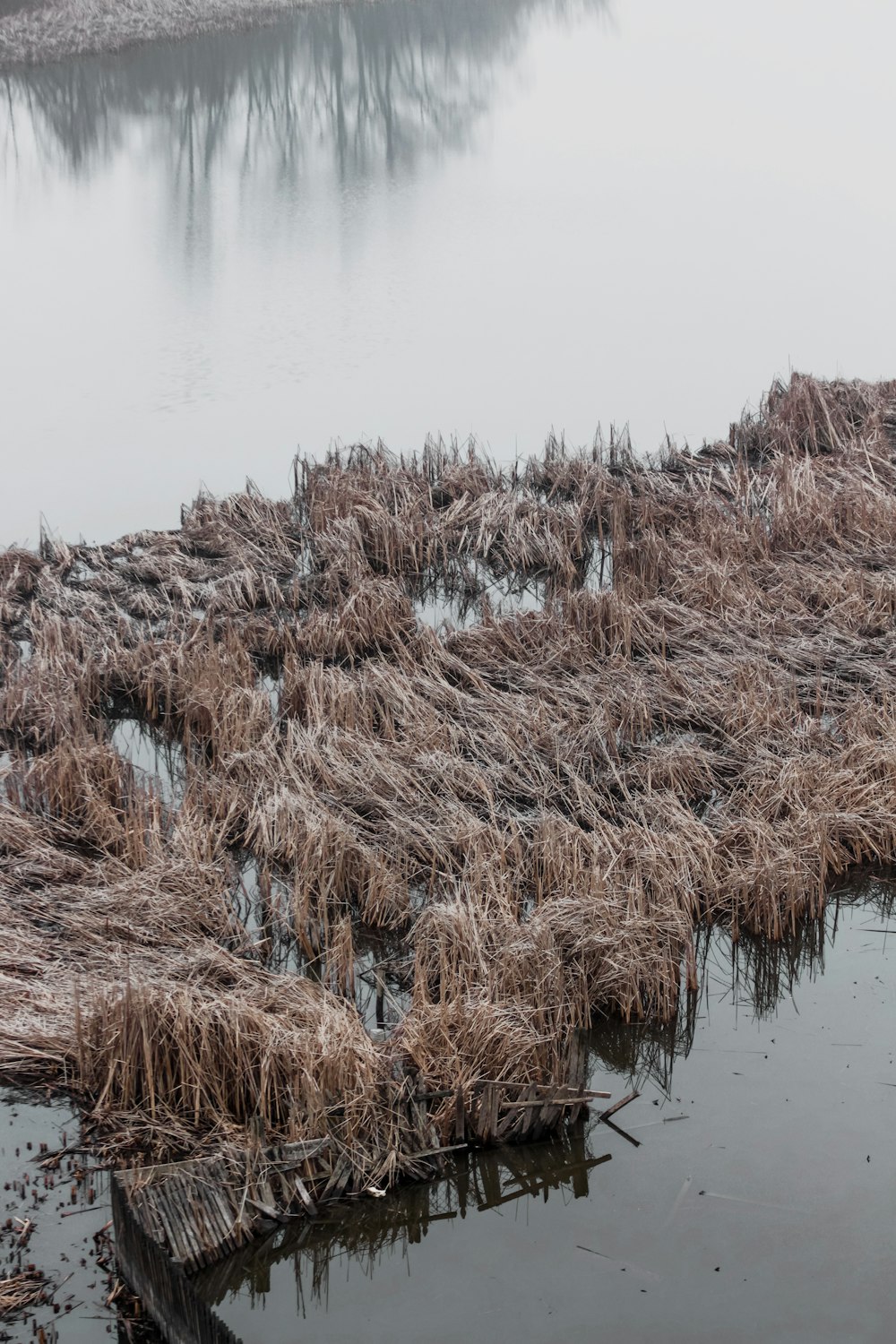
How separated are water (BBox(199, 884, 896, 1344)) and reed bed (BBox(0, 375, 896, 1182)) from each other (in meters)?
0.29

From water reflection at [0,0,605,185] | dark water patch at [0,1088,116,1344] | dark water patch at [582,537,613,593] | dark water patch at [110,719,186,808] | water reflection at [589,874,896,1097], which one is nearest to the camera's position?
dark water patch at [0,1088,116,1344]

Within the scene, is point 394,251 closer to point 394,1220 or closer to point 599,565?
point 599,565

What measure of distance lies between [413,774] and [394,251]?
1737 cm

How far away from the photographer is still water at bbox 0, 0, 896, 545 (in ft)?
47.9

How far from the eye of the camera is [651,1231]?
14.3 ft

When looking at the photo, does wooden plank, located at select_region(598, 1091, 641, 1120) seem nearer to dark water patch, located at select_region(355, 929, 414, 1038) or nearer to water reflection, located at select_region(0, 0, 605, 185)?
dark water patch, located at select_region(355, 929, 414, 1038)

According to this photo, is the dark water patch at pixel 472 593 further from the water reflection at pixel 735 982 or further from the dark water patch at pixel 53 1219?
the dark water patch at pixel 53 1219

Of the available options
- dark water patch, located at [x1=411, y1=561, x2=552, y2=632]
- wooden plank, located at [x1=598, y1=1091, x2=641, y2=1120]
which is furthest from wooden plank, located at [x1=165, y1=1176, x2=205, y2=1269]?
dark water patch, located at [x1=411, y1=561, x2=552, y2=632]

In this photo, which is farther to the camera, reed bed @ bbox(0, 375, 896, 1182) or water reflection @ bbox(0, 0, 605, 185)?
water reflection @ bbox(0, 0, 605, 185)

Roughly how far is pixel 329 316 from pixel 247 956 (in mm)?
14485

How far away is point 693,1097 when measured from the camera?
196 inches

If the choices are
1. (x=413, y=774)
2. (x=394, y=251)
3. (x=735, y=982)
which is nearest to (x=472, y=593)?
(x=413, y=774)

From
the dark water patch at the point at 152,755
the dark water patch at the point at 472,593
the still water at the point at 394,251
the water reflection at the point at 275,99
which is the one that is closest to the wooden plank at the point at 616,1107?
the dark water patch at the point at 152,755

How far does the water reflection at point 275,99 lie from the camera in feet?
92.2
